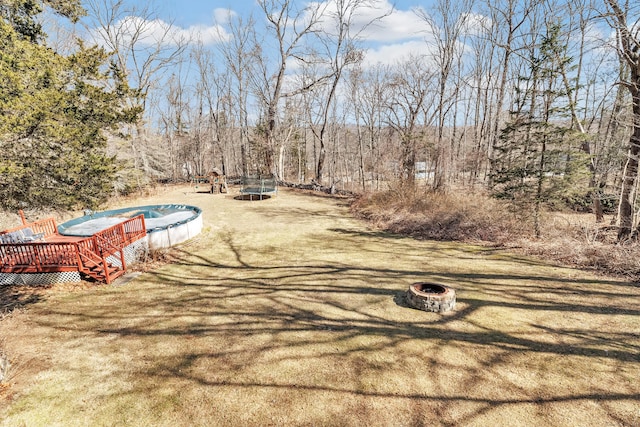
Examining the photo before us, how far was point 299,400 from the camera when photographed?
11.8 feet

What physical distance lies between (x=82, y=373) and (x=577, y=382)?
270 inches

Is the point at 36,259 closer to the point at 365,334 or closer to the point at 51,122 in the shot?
the point at 51,122

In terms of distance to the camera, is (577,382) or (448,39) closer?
(577,382)

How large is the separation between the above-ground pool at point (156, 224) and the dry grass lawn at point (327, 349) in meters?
2.39

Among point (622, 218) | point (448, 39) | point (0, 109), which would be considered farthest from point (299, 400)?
point (448, 39)

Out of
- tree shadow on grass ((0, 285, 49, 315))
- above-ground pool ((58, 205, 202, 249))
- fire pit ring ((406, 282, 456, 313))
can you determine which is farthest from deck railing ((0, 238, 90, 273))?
fire pit ring ((406, 282, 456, 313))

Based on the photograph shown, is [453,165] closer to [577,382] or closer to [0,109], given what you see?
[577,382]

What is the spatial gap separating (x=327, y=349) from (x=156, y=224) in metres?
9.88

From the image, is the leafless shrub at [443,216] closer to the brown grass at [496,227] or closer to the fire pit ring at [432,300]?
the brown grass at [496,227]

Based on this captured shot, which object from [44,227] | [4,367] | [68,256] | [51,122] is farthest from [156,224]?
[4,367]

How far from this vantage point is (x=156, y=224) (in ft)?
37.7

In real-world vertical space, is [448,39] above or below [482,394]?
above

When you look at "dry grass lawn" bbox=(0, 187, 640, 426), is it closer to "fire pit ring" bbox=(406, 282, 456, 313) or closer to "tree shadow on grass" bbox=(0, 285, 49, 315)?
"tree shadow on grass" bbox=(0, 285, 49, 315)

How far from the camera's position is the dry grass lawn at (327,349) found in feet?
11.2
